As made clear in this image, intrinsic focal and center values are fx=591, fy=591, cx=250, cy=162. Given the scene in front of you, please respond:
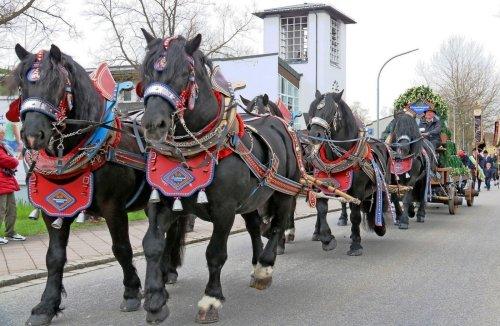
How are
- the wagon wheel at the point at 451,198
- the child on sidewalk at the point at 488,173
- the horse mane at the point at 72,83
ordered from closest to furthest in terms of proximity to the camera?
the horse mane at the point at 72,83 → the wagon wheel at the point at 451,198 → the child on sidewalk at the point at 488,173

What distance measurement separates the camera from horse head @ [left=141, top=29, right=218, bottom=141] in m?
3.95

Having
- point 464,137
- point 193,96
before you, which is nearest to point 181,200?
point 193,96

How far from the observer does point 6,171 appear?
865cm

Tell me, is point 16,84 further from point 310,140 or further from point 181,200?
point 310,140

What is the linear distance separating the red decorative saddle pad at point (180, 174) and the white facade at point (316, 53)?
29.5 metres

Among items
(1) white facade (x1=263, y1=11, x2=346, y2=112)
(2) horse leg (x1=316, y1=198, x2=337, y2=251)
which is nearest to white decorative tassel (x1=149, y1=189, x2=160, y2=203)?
(2) horse leg (x1=316, y1=198, x2=337, y2=251)

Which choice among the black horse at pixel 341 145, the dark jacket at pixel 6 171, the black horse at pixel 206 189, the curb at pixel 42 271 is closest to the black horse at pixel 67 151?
the black horse at pixel 206 189

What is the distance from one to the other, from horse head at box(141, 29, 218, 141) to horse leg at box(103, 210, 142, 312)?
0.97 meters

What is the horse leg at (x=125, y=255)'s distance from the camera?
4.84 metres

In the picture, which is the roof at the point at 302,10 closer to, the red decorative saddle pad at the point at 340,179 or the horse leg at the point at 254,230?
the red decorative saddle pad at the point at 340,179

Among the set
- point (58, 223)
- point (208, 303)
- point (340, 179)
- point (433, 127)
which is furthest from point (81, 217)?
point (433, 127)

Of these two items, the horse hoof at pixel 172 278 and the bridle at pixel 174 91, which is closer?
the bridle at pixel 174 91

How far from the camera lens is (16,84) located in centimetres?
432

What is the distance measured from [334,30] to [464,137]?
22405 mm
